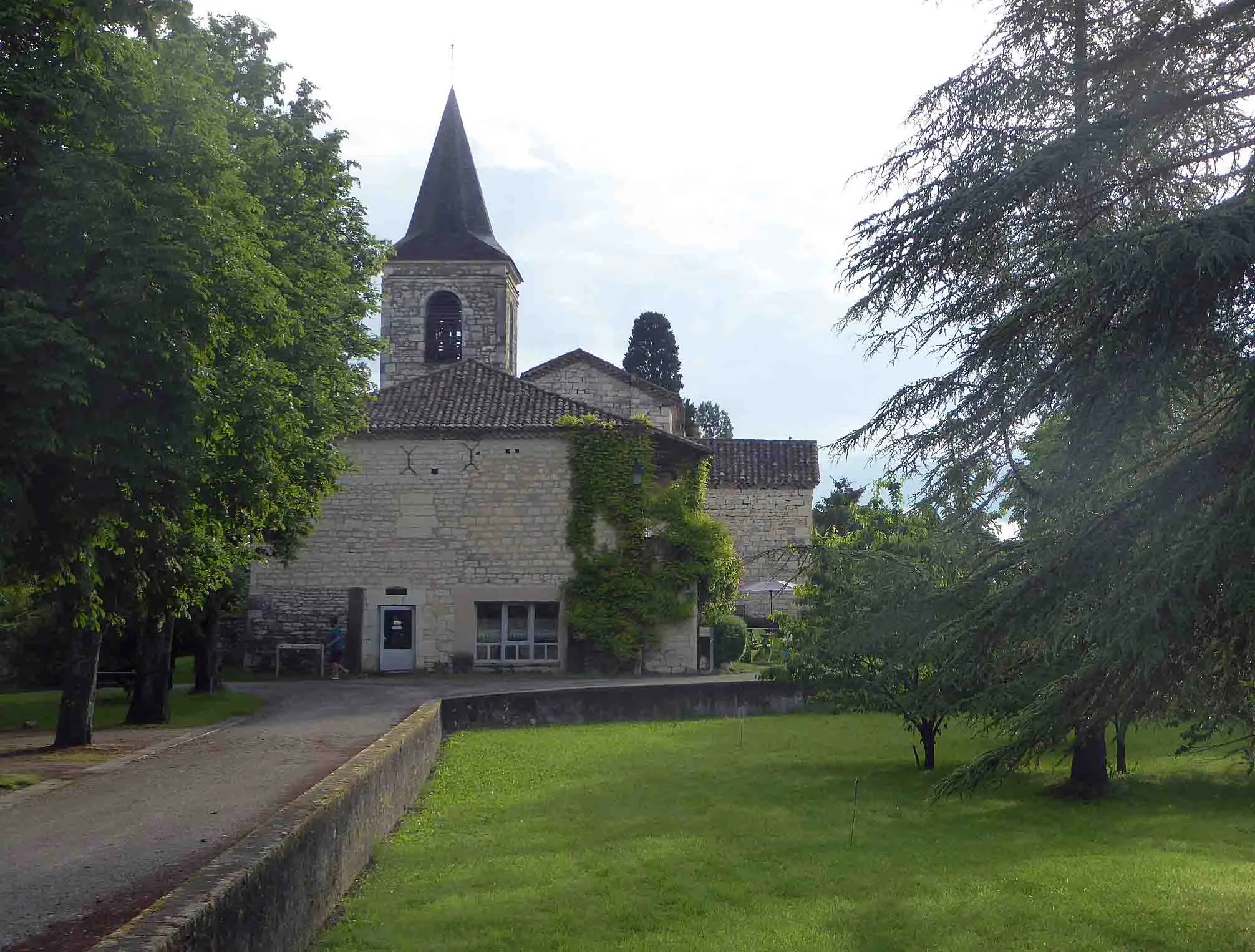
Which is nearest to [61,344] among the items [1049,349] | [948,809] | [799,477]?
[1049,349]

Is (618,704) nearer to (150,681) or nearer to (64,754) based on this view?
(150,681)

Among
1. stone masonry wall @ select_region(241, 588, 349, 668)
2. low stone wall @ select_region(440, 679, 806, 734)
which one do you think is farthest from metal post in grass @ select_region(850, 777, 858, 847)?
stone masonry wall @ select_region(241, 588, 349, 668)

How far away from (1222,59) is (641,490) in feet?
68.0

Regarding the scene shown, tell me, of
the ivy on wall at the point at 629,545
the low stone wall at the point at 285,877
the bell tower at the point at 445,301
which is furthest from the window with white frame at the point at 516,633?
the low stone wall at the point at 285,877

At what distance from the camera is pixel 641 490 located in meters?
26.9

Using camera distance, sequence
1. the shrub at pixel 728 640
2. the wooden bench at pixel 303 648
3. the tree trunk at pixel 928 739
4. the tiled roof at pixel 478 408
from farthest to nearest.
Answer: the shrub at pixel 728 640
the tiled roof at pixel 478 408
the wooden bench at pixel 303 648
the tree trunk at pixel 928 739

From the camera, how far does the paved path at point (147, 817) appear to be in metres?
6.92

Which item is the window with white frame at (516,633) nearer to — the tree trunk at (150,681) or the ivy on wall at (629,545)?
the ivy on wall at (629,545)

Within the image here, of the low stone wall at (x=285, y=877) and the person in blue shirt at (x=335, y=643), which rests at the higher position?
the person in blue shirt at (x=335, y=643)

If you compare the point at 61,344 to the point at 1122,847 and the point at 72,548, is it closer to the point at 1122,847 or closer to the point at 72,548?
the point at 72,548

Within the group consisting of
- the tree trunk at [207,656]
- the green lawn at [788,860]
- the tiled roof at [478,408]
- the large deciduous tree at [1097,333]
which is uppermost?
the tiled roof at [478,408]

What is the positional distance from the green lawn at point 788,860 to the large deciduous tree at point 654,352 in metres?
42.4

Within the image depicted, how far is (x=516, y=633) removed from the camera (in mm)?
26984

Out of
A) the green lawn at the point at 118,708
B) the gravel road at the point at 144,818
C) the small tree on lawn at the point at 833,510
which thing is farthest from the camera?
the small tree on lawn at the point at 833,510
